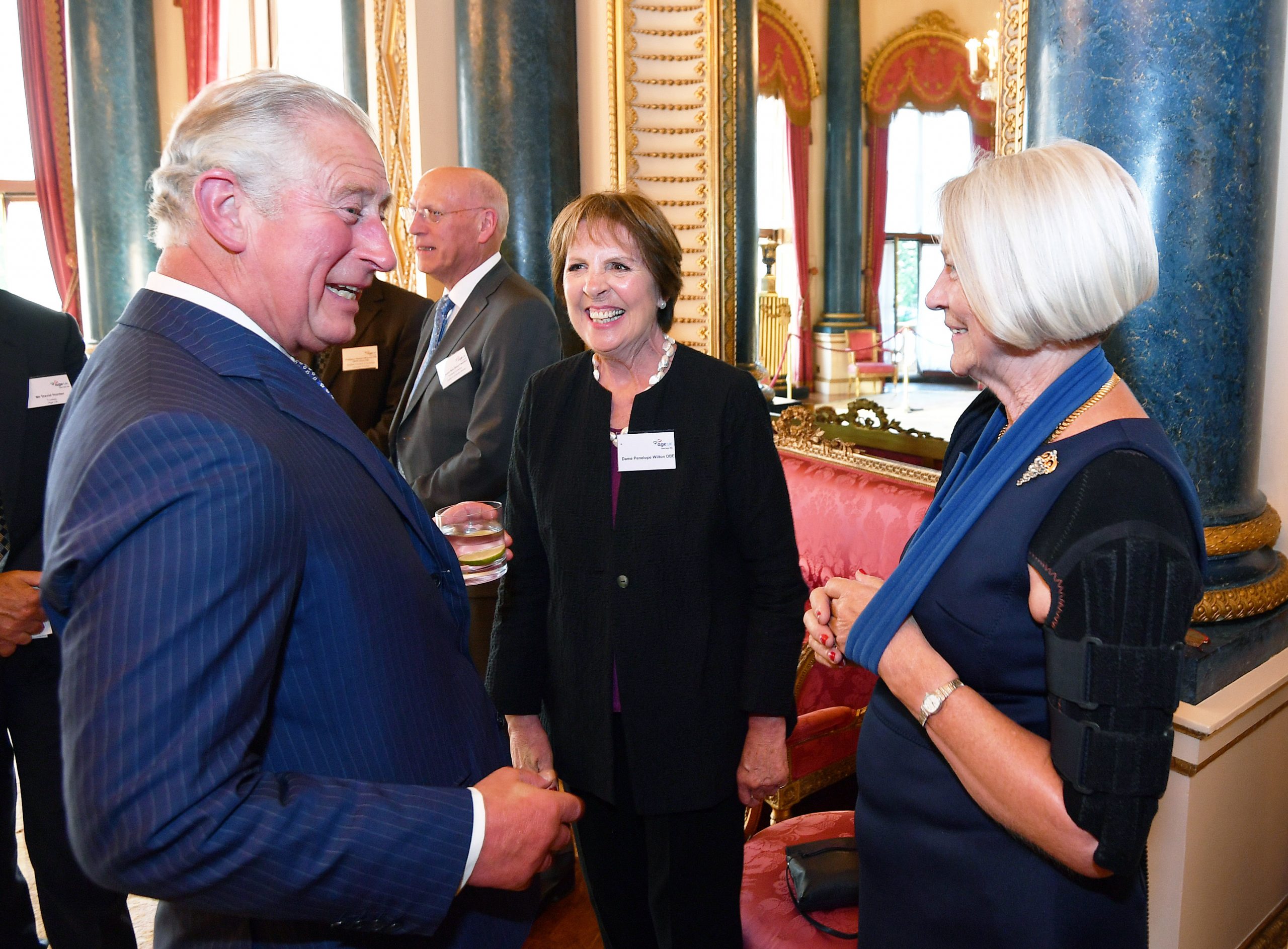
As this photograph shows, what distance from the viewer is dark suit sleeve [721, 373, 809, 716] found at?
64.9 inches

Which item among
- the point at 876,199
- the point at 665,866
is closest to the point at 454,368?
the point at 665,866

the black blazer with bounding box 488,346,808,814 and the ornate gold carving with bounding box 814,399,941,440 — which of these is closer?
the black blazer with bounding box 488,346,808,814

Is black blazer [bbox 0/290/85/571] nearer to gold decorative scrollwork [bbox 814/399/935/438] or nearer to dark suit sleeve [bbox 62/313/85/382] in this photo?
dark suit sleeve [bbox 62/313/85/382]

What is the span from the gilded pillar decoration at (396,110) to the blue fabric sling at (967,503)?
4055 mm

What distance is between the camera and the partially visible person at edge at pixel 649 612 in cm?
161

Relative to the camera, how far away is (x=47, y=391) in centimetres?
208

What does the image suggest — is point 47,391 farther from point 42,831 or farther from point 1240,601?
point 1240,601

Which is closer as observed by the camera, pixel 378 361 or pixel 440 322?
pixel 440 322

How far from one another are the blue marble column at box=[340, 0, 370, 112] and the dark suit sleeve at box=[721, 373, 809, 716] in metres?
5.13

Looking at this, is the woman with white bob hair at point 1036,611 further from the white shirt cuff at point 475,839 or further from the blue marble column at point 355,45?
the blue marble column at point 355,45

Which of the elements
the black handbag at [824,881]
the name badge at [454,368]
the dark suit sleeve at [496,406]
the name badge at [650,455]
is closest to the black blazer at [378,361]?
the name badge at [454,368]

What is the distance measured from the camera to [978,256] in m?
1.11

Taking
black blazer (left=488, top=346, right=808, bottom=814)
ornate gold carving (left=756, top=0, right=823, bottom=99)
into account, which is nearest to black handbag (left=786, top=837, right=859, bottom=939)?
black blazer (left=488, top=346, right=808, bottom=814)

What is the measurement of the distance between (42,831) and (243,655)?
177 centimetres
